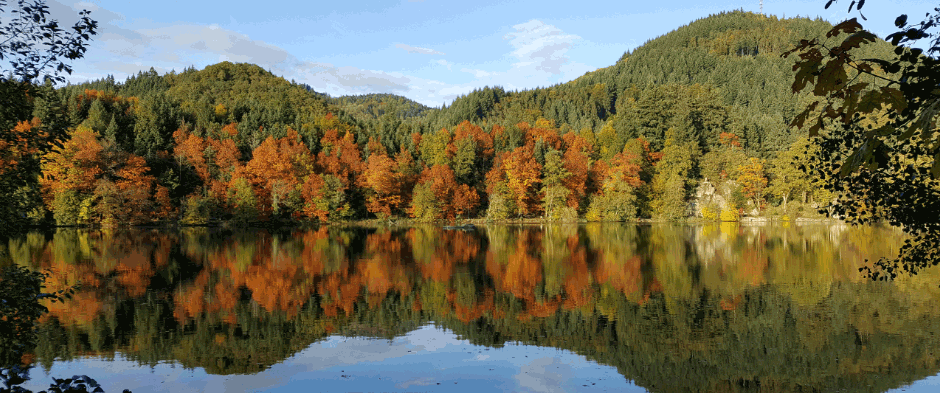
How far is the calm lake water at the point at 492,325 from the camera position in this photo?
10.9m

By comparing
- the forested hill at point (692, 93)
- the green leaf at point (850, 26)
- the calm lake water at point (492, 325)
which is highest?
the forested hill at point (692, 93)

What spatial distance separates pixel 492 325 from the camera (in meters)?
15.0

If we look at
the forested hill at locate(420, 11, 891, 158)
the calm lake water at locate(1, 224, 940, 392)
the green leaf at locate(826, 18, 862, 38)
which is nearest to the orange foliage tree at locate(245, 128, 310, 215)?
the forested hill at locate(420, 11, 891, 158)

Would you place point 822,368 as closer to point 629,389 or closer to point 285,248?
point 629,389

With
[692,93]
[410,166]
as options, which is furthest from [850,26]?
[692,93]

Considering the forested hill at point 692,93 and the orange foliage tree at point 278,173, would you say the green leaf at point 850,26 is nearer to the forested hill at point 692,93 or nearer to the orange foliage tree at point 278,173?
the orange foliage tree at point 278,173

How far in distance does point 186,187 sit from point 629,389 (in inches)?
2439

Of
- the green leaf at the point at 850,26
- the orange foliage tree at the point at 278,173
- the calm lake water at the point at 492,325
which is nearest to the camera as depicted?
the green leaf at the point at 850,26


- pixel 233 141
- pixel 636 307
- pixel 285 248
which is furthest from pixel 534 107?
pixel 636 307

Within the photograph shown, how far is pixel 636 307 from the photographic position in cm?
1669

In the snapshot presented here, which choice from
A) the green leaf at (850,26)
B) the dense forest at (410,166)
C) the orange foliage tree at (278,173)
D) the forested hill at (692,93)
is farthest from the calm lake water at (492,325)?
the forested hill at (692,93)

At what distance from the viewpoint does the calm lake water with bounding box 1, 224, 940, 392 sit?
10.9 metres

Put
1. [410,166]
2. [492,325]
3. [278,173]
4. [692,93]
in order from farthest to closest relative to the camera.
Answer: [692,93] → [410,166] → [278,173] → [492,325]

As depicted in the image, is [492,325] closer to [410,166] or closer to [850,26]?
[850,26]
